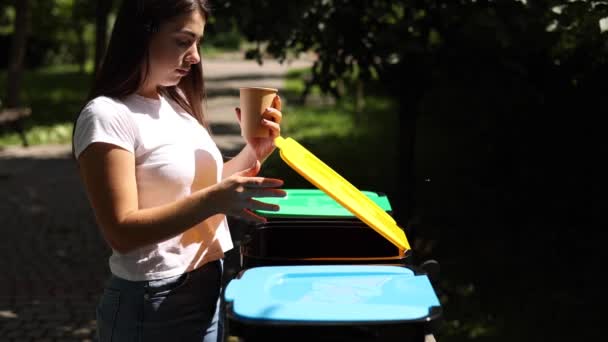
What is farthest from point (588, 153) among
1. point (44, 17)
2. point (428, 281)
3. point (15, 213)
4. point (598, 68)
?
point (44, 17)

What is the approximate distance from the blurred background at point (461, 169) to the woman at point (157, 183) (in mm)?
994

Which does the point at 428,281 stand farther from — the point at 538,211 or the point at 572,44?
the point at 538,211

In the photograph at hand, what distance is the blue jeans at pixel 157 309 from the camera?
69.2 inches

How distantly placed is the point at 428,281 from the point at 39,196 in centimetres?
729

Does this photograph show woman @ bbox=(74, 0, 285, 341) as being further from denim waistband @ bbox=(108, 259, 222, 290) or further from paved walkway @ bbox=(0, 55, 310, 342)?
paved walkway @ bbox=(0, 55, 310, 342)

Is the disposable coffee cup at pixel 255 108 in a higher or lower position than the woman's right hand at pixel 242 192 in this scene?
higher

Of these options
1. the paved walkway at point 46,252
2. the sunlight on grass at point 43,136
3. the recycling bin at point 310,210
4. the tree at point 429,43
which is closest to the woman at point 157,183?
the recycling bin at point 310,210

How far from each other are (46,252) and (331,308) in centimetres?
514

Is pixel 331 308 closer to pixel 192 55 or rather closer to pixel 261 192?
pixel 261 192

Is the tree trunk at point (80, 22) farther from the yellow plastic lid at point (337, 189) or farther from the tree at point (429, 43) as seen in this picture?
the yellow plastic lid at point (337, 189)

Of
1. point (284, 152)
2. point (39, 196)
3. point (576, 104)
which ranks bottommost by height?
point (39, 196)

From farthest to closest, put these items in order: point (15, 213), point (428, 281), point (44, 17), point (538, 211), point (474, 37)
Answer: point (44, 17)
point (15, 213)
point (538, 211)
point (474, 37)
point (428, 281)

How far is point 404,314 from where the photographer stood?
166 centimetres

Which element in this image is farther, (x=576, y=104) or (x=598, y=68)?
(x=576, y=104)
